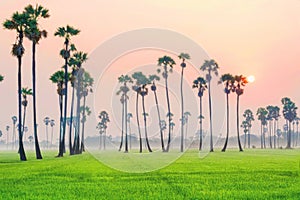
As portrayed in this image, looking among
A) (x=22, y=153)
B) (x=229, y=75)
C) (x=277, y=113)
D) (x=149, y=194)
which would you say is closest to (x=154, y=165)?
(x=149, y=194)

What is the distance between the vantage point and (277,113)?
192375mm

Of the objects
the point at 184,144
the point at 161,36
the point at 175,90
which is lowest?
the point at 184,144

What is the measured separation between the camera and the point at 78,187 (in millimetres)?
23812

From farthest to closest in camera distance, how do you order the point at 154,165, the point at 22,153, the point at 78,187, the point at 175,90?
the point at 22,153
the point at 154,165
the point at 175,90
the point at 78,187

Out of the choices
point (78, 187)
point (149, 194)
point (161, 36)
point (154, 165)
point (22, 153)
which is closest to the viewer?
point (149, 194)

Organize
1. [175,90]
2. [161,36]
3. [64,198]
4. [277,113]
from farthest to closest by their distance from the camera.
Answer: [277,113]
[175,90]
[161,36]
[64,198]

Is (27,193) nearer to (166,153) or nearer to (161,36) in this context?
(161,36)

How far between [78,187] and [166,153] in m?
15.1

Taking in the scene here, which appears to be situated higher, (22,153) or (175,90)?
(175,90)

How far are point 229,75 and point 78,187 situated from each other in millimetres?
90841

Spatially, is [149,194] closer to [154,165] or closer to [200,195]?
[200,195]

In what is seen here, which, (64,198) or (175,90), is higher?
(175,90)

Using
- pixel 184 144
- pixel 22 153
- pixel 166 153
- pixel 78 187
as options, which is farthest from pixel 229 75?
pixel 78 187

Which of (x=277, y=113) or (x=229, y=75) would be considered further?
(x=277, y=113)
